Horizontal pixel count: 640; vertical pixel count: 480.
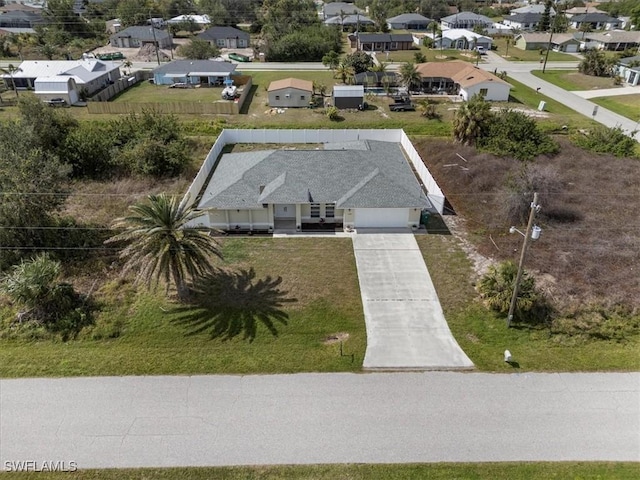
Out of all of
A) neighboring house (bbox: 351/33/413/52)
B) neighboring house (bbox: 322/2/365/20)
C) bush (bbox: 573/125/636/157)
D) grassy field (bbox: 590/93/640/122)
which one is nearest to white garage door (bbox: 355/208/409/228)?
bush (bbox: 573/125/636/157)

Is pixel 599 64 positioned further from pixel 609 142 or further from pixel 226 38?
pixel 226 38

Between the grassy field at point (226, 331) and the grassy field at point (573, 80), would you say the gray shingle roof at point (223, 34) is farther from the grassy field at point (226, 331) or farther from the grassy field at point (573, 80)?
the grassy field at point (226, 331)

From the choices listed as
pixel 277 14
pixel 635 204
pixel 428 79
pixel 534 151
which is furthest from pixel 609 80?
pixel 277 14

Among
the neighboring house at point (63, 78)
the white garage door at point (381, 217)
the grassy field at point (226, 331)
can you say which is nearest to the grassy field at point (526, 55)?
the white garage door at point (381, 217)

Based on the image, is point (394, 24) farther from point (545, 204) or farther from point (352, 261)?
point (352, 261)

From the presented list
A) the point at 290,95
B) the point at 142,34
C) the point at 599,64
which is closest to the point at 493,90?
the point at 290,95

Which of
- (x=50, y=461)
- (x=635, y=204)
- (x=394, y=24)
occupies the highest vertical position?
(x=394, y=24)
